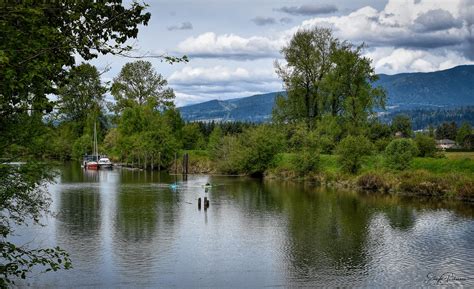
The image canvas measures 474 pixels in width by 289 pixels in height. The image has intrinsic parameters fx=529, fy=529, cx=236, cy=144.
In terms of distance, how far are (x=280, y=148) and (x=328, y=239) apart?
131 feet

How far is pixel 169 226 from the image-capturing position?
3152cm

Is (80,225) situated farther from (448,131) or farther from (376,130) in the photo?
(448,131)

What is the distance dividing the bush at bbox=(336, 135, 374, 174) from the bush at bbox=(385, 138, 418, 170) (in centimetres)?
385

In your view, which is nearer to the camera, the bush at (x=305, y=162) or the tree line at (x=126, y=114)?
the tree line at (x=126, y=114)

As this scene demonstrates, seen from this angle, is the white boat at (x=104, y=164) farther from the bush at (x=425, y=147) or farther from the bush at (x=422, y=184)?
the bush at (x=422, y=184)

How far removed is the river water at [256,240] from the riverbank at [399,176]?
333 centimetres

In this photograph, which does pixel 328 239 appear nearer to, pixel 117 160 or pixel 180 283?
pixel 180 283

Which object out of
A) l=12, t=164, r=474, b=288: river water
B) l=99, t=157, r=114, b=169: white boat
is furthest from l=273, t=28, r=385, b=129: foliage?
l=99, t=157, r=114, b=169: white boat

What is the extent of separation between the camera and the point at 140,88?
91938 mm

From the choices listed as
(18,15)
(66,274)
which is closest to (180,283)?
(66,274)

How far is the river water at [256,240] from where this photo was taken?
21.0m

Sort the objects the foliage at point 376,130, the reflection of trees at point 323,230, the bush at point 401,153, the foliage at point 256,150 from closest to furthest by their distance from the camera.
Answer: the reflection of trees at point 323,230 → the bush at point 401,153 → the foliage at point 376,130 → the foliage at point 256,150

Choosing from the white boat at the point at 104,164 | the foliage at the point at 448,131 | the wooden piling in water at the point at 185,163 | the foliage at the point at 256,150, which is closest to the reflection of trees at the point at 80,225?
the foliage at the point at 256,150

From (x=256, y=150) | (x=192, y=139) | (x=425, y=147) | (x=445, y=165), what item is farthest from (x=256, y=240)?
(x=192, y=139)
